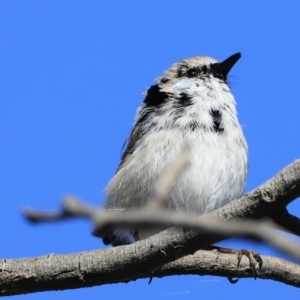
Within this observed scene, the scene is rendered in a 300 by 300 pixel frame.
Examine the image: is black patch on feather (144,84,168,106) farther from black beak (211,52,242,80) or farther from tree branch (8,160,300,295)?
tree branch (8,160,300,295)

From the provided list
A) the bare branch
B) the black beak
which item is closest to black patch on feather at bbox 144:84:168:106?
the black beak

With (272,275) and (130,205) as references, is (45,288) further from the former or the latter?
(130,205)

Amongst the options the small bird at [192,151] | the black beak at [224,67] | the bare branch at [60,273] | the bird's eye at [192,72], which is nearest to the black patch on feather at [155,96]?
the small bird at [192,151]

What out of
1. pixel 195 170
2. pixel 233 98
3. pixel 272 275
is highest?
pixel 233 98

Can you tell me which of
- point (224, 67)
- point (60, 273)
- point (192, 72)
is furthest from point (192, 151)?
point (60, 273)

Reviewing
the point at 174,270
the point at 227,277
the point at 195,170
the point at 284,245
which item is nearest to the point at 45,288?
the point at 174,270

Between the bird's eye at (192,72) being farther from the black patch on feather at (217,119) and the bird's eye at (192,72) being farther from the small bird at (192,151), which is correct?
the black patch on feather at (217,119)
